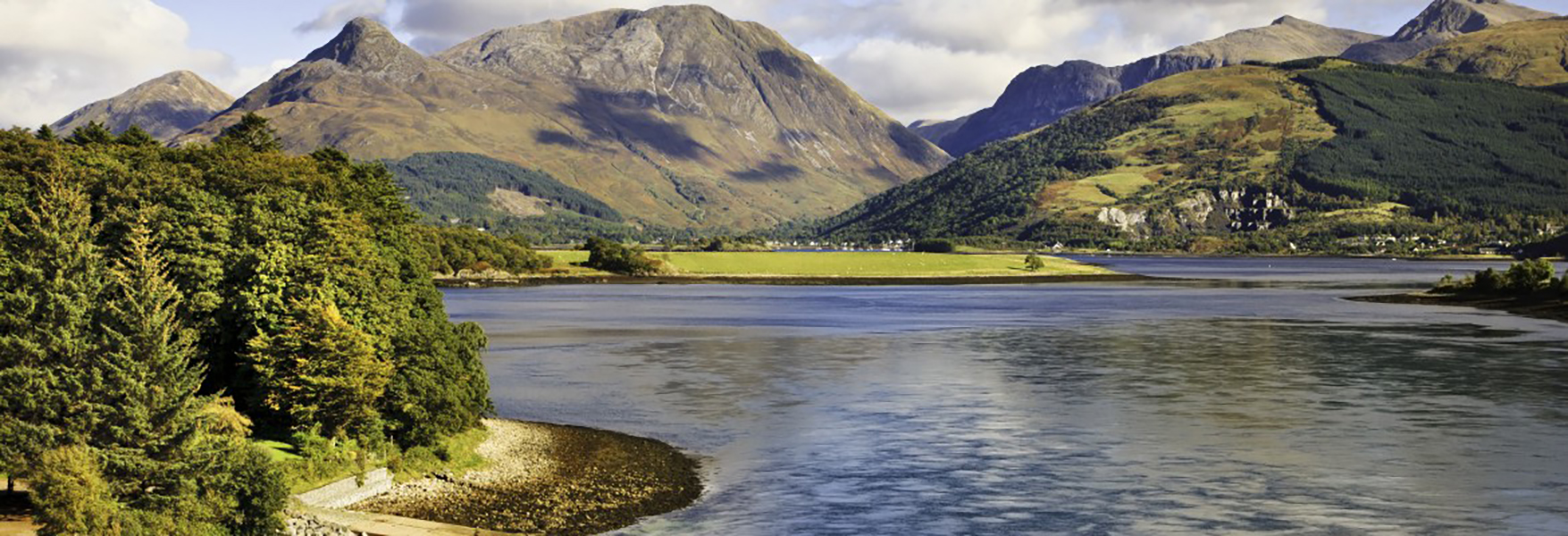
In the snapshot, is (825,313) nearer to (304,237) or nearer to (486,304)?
(486,304)

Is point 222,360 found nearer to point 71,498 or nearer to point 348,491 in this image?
point 348,491

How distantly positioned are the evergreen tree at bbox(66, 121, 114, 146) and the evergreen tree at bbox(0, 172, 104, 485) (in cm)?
4352

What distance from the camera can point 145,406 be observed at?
4434 cm

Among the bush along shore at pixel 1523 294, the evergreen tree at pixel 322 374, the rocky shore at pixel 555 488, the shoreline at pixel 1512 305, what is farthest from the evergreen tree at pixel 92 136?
the bush along shore at pixel 1523 294

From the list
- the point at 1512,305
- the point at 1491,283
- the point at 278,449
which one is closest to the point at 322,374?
the point at 278,449

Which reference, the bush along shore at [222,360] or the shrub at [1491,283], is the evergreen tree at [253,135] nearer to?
the bush along shore at [222,360]

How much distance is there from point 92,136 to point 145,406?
57.4m

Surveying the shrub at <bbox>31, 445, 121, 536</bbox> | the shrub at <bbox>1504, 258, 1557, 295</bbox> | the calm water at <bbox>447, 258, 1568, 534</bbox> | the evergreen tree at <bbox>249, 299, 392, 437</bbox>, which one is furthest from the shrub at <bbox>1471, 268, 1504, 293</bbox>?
the shrub at <bbox>31, 445, 121, 536</bbox>

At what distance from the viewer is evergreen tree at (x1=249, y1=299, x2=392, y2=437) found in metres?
56.2

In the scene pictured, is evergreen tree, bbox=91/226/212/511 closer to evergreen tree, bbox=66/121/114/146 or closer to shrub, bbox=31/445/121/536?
shrub, bbox=31/445/121/536

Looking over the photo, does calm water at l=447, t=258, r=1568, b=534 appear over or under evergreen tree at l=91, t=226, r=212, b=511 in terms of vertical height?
under

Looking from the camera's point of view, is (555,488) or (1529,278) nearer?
(555,488)

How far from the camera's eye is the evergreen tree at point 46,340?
44.0 metres

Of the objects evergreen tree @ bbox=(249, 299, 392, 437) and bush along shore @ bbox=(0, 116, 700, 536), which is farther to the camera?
evergreen tree @ bbox=(249, 299, 392, 437)
